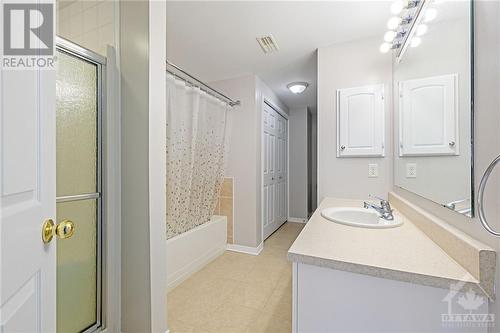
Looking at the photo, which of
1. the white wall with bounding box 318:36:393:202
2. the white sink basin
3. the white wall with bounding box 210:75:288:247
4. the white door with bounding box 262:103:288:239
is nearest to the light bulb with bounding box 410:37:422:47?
the white wall with bounding box 318:36:393:202

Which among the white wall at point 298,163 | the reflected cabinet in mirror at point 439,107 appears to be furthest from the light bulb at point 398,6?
the white wall at point 298,163

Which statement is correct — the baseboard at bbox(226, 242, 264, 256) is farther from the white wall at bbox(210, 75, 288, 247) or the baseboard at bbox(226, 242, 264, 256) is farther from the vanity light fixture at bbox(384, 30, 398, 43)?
the vanity light fixture at bbox(384, 30, 398, 43)

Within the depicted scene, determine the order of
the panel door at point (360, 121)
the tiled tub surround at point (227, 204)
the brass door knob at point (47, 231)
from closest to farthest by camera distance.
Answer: the brass door knob at point (47, 231) < the panel door at point (360, 121) < the tiled tub surround at point (227, 204)

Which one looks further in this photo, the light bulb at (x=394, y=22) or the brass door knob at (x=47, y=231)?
the light bulb at (x=394, y=22)

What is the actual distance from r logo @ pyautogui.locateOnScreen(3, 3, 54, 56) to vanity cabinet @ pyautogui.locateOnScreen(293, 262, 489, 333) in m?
1.09

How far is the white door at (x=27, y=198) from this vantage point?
494mm

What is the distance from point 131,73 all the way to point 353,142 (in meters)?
1.87

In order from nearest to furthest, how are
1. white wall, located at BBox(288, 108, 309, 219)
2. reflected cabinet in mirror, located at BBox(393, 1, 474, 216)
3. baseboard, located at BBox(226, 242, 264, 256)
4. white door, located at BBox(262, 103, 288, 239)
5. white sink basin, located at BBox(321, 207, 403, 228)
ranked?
1. reflected cabinet in mirror, located at BBox(393, 1, 474, 216)
2. white sink basin, located at BBox(321, 207, 403, 228)
3. baseboard, located at BBox(226, 242, 264, 256)
4. white door, located at BBox(262, 103, 288, 239)
5. white wall, located at BBox(288, 108, 309, 219)

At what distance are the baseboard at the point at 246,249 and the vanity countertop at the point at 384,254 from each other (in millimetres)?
1919

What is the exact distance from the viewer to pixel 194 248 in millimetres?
2418

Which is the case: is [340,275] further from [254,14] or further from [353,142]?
[254,14]

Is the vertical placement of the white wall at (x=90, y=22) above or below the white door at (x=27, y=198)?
above

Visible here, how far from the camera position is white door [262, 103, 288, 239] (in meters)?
3.35

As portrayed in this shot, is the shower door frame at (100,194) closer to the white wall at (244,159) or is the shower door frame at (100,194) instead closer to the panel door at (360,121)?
the white wall at (244,159)
